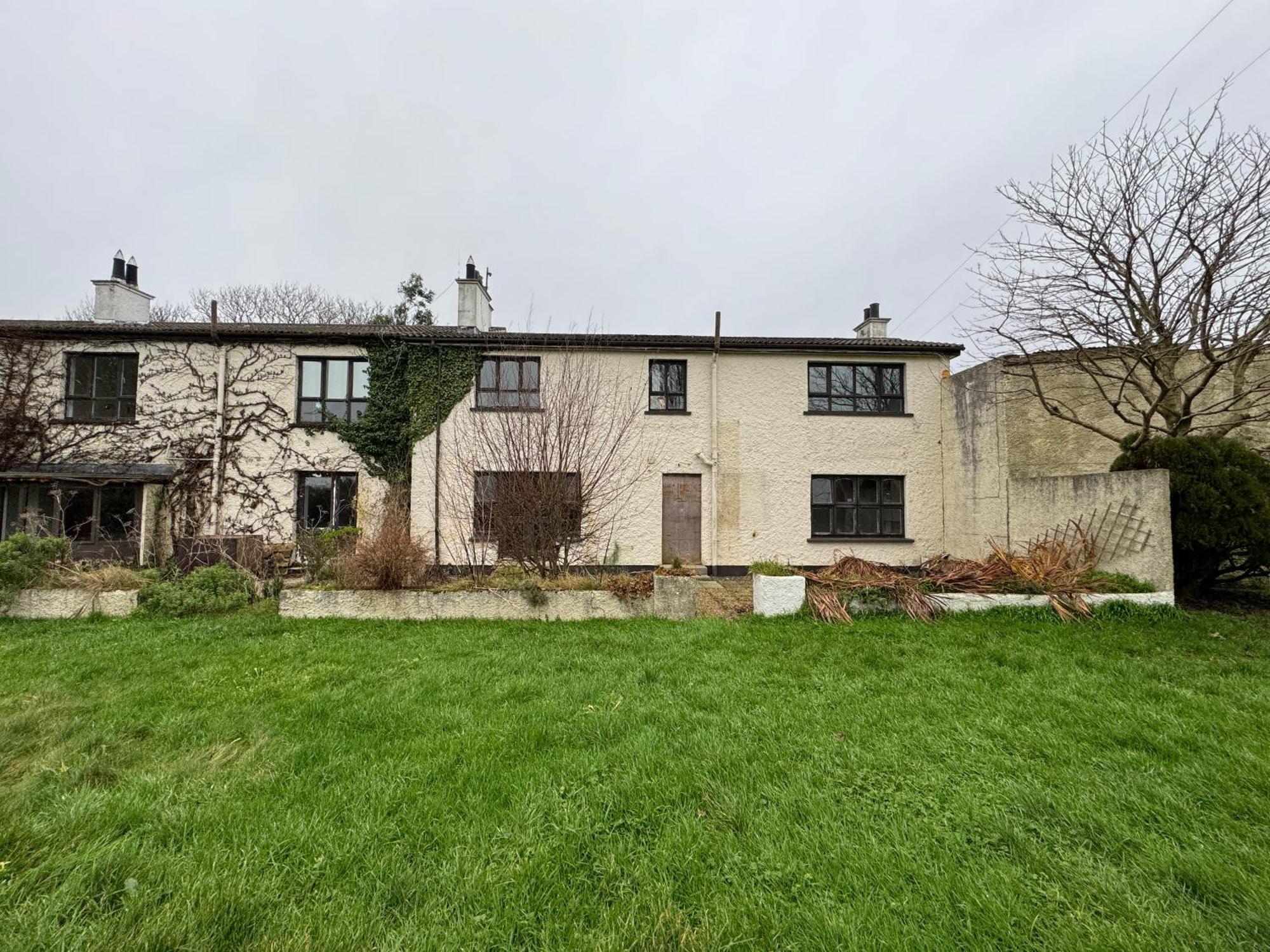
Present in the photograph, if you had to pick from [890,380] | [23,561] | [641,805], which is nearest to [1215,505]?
[890,380]

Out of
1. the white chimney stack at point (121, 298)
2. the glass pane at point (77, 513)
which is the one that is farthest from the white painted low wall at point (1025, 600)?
the white chimney stack at point (121, 298)

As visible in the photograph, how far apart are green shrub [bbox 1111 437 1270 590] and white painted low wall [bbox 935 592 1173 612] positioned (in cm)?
115

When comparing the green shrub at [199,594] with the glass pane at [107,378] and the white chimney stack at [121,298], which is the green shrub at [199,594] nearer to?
the glass pane at [107,378]

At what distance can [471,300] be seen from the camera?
1333cm

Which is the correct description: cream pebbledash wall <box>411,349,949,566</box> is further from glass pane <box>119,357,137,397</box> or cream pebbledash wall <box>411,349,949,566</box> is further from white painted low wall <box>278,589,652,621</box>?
glass pane <box>119,357,137,397</box>

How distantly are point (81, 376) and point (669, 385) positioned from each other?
1453 centimetres

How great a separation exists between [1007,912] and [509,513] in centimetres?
754

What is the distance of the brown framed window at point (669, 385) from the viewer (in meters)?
12.7

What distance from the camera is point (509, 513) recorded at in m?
8.42

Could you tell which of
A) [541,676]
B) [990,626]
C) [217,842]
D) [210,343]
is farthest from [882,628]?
[210,343]

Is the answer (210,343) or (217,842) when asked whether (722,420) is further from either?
(210,343)

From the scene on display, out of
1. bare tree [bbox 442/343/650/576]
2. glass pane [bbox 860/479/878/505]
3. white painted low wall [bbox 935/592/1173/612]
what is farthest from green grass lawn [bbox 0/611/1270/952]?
glass pane [bbox 860/479/878/505]

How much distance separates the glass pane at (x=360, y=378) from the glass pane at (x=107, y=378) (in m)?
5.62

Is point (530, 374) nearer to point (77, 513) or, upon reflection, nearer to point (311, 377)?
point (311, 377)
